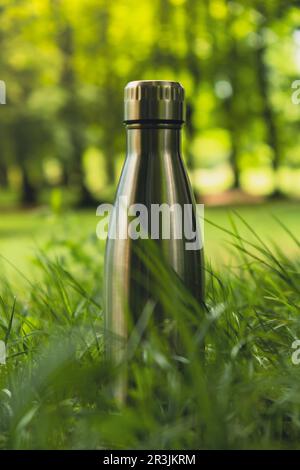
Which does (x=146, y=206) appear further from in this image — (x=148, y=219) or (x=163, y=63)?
(x=163, y=63)

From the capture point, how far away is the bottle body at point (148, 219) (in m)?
1.33

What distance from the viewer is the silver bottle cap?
1280 mm

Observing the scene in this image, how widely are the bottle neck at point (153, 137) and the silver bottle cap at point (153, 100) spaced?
2 cm

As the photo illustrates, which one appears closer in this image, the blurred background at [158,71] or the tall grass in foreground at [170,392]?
the tall grass in foreground at [170,392]

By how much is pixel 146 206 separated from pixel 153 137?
14 centimetres

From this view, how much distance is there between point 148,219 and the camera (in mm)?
1325

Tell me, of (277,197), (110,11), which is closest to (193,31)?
(110,11)

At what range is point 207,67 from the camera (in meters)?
19.3

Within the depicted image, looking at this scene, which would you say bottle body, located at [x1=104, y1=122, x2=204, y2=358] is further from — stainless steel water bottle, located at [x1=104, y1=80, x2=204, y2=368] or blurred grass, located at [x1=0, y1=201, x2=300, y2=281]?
blurred grass, located at [x1=0, y1=201, x2=300, y2=281]

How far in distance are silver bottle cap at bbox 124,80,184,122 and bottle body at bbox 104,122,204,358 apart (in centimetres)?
2

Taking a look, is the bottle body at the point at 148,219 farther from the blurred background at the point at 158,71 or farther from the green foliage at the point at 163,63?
the green foliage at the point at 163,63

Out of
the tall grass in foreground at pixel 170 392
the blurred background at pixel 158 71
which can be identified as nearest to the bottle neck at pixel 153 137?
the tall grass in foreground at pixel 170 392

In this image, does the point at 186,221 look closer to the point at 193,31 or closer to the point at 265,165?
the point at 193,31

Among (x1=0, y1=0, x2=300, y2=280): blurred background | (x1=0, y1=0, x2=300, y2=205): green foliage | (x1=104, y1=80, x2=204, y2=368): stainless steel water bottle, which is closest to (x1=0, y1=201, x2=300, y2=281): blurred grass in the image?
(x1=0, y1=0, x2=300, y2=280): blurred background
